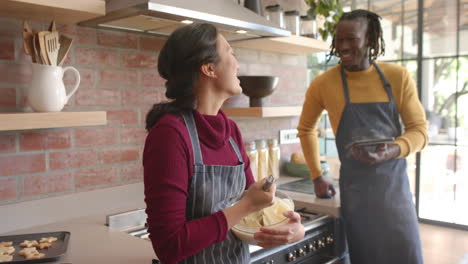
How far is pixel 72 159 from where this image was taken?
5.46ft

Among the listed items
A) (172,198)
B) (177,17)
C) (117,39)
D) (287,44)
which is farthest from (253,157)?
(172,198)

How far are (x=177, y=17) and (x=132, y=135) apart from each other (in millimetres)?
656

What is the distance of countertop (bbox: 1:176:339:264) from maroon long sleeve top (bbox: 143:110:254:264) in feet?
0.92

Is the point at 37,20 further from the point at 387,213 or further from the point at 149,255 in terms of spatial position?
the point at 387,213

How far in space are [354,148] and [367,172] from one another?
0.13m

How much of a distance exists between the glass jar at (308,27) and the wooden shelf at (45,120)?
143 cm

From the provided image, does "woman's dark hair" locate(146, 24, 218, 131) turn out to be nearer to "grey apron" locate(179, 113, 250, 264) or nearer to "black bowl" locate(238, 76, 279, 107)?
"grey apron" locate(179, 113, 250, 264)

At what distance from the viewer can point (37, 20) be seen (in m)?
1.50

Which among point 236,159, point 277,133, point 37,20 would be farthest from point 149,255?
point 277,133

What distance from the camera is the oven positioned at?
1.54 meters

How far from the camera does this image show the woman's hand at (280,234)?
0.99m

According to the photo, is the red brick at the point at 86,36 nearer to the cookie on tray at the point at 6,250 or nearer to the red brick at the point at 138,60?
the red brick at the point at 138,60


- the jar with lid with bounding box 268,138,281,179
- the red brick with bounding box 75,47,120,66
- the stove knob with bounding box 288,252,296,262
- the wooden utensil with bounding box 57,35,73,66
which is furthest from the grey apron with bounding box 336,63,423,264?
the wooden utensil with bounding box 57,35,73,66

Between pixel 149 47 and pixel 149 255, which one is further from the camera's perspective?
pixel 149 47
